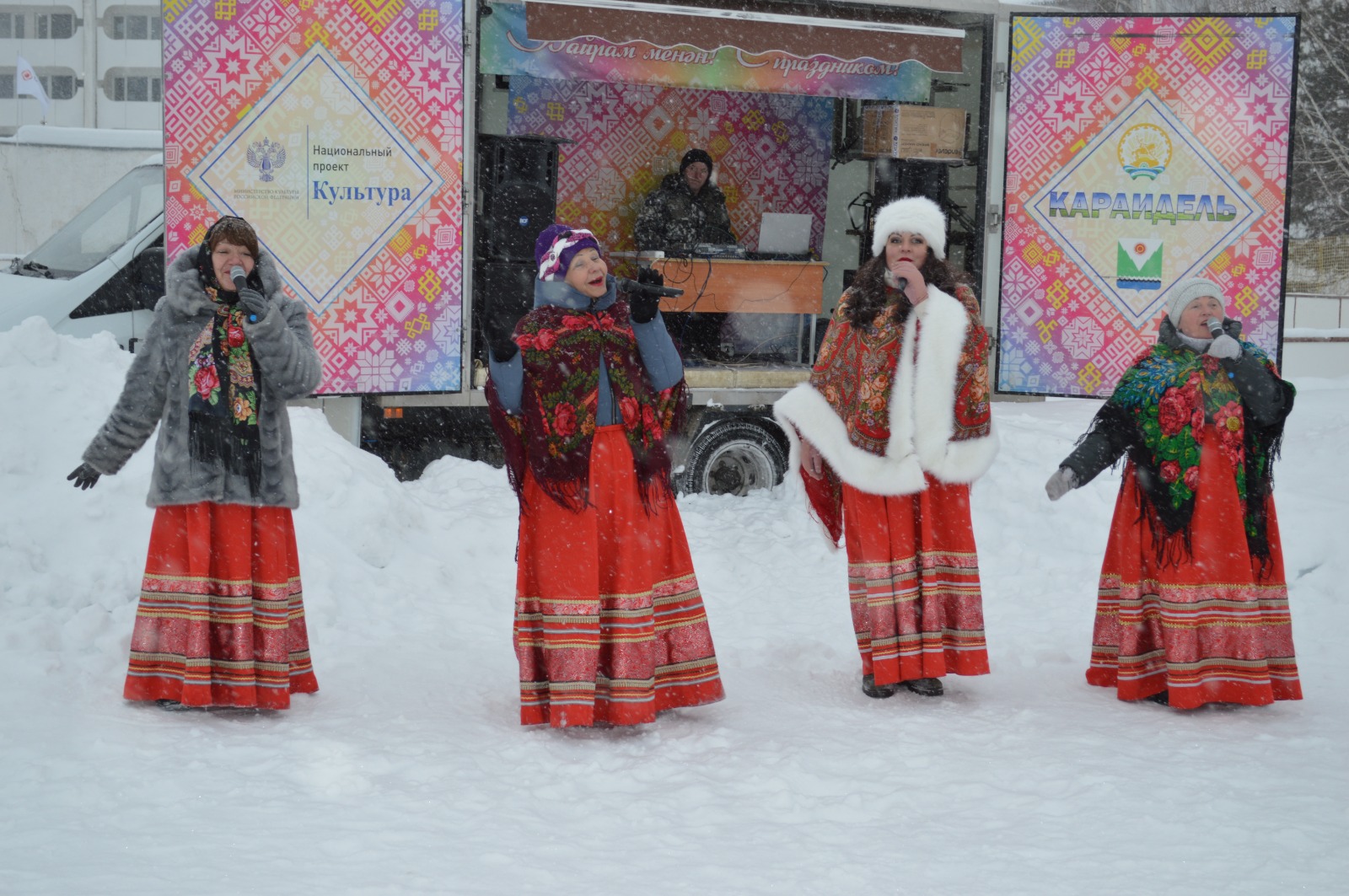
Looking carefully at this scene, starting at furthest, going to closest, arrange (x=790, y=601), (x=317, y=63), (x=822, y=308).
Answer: (x=822, y=308)
(x=317, y=63)
(x=790, y=601)

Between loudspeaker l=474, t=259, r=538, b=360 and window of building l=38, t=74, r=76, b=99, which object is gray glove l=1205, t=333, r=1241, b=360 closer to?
loudspeaker l=474, t=259, r=538, b=360

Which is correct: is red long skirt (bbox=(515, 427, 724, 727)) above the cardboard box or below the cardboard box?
below

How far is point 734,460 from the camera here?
873 cm

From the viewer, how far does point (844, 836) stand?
3443 millimetres

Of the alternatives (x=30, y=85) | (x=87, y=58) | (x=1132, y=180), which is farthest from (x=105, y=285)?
(x=87, y=58)

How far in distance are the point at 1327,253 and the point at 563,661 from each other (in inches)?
995

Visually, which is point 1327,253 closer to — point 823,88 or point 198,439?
point 823,88

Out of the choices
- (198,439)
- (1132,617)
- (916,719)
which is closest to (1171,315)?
(1132,617)

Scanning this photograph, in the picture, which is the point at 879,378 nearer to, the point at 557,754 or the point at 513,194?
the point at 557,754

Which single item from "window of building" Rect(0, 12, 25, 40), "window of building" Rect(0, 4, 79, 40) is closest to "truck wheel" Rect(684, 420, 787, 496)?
"window of building" Rect(0, 4, 79, 40)

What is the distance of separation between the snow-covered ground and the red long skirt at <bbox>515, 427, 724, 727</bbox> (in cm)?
12

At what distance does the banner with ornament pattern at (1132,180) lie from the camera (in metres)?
7.90

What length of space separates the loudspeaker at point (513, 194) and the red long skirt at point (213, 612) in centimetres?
400

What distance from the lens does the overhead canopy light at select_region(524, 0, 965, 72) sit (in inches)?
292
